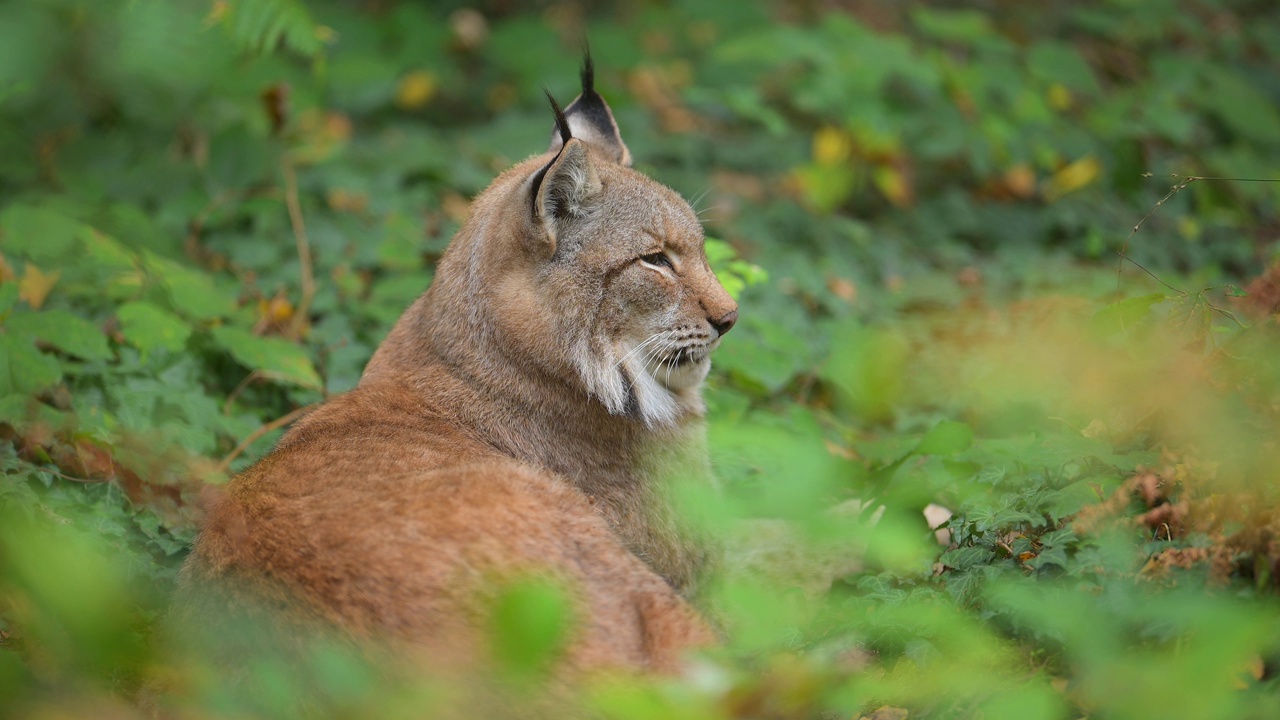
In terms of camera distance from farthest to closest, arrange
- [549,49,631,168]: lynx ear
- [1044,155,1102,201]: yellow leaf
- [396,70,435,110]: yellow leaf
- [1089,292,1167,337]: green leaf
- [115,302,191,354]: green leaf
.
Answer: [396,70,435,110]: yellow leaf < [1044,155,1102,201]: yellow leaf < [549,49,631,168]: lynx ear < [115,302,191,354]: green leaf < [1089,292,1167,337]: green leaf

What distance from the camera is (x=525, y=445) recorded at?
400cm

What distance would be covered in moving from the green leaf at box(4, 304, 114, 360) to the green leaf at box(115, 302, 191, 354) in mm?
→ 120

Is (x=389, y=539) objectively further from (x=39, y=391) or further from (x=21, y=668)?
(x=39, y=391)

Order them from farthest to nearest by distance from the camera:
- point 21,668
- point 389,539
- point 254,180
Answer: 1. point 254,180
2. point 389,539
3. point 21,668

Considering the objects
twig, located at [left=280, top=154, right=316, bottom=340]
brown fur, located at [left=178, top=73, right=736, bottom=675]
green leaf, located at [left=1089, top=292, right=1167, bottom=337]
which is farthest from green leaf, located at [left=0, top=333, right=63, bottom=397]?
green leaf, located at [left=1089, top=292, right=1167, bottom=337]

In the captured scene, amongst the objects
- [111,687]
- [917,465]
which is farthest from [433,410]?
[917,465]

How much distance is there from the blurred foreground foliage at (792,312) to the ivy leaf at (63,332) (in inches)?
0.6

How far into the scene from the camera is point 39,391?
437cm

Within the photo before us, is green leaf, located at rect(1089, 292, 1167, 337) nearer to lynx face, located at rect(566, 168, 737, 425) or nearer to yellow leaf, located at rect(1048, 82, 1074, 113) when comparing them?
lynx face, located at rect(566, 168, 737, 425)

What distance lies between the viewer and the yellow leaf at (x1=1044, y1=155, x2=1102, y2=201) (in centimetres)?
879

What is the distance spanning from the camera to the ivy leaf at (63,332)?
4.50 metres

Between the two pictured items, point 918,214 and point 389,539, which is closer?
point 389,539

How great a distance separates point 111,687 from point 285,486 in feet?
2.41

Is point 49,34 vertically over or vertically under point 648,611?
over
